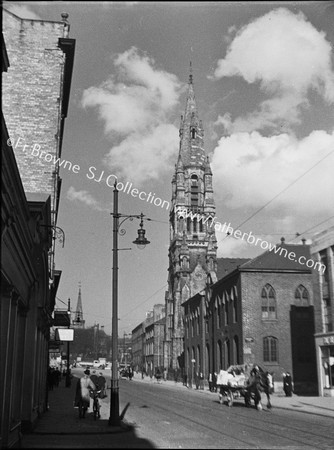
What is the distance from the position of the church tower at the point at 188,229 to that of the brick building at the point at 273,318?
1519 inches

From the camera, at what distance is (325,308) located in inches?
1232

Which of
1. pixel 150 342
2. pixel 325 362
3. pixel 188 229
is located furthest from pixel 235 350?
pixel 150 342

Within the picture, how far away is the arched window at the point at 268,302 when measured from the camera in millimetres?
40375

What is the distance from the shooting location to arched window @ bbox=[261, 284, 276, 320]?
1590 inches

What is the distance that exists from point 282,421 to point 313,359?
23.5m

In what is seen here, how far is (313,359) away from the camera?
39.8 metres

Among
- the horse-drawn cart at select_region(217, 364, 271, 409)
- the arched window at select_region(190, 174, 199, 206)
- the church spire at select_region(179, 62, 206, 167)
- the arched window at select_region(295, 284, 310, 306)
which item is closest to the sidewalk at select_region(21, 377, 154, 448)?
the horse-drawn cart at select_region(217, 364, 271, 409)

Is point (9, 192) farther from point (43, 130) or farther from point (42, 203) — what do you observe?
point (43, 130)

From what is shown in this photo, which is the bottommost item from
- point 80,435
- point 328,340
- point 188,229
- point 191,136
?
point 80,435

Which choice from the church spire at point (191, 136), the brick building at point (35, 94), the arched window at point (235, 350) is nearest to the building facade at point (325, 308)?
the arched window at point (235, 350)

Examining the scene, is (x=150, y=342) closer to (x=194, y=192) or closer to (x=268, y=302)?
(x=194, y=192)

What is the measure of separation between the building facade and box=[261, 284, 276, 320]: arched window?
8.10 m

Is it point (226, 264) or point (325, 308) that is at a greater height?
point (226, 264)

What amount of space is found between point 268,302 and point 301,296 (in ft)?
9.29
